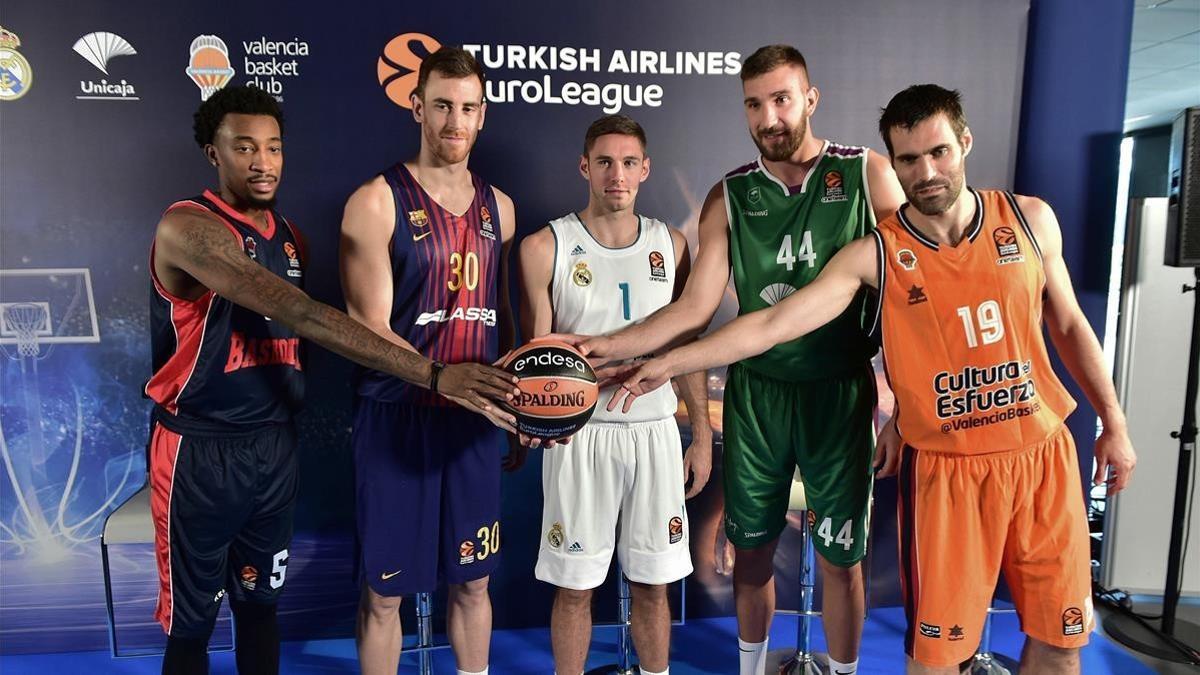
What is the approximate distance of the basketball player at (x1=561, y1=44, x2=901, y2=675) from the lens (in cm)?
240

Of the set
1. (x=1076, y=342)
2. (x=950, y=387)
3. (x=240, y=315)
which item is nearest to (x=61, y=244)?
(x=240, y=315)

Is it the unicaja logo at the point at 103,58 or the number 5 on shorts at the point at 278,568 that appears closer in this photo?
the number 5 on shorts at the point at 278,568

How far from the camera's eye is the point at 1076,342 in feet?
7.03

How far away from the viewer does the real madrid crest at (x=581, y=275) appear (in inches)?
99.7

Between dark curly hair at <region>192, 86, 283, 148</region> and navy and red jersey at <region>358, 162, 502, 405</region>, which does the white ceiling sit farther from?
dark curly hair at <region>192, 86, 283, 148</region>

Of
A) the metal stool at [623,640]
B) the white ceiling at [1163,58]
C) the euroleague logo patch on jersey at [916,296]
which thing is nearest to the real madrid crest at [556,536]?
the metal stool at [623,640]

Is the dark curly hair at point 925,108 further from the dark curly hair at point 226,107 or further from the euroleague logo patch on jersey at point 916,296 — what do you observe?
the dark curly hair at point 226,107

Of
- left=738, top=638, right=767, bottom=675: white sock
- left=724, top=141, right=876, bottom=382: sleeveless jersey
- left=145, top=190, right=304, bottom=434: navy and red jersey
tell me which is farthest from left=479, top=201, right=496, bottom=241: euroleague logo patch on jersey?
left=738, top=638, right=767, bottom=675: white sock

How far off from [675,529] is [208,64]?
243 cm

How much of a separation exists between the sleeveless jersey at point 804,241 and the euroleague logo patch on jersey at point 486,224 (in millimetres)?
772

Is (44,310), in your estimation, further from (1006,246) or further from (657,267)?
(1006,246)

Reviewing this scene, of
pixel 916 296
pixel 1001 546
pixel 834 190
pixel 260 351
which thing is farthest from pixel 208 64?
pixel 1001 546

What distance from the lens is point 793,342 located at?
2.44m

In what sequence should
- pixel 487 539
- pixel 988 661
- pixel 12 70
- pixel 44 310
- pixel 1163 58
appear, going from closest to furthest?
pixel 487 539 → pixel 12 70 → pixel 44 310 → pixel 988 661 → pixel 1163 58
